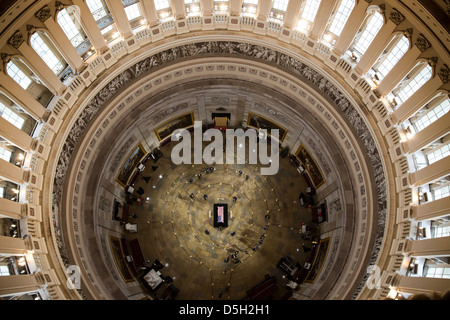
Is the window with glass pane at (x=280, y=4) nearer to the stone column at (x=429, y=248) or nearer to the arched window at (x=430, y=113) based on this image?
the arched window at (x=430, y=113)

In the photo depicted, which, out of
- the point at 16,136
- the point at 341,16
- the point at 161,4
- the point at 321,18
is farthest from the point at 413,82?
the point at 16,136

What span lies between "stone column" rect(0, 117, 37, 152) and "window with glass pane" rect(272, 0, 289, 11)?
62.0ft

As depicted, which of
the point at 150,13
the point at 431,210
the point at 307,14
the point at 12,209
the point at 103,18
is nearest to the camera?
the point at 12,209

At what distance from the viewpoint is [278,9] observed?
73.4 feet

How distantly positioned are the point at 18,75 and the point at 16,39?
2496 mm

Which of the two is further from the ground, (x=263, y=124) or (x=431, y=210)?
(x=263, y=124)

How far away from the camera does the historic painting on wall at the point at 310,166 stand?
29.0 meters

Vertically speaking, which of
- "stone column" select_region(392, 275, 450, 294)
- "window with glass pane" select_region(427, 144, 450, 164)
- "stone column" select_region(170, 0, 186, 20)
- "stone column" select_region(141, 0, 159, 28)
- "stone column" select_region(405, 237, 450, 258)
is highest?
"stone column" select_region(170, 0, 186, 20)

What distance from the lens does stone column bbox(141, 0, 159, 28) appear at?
20.8 meters

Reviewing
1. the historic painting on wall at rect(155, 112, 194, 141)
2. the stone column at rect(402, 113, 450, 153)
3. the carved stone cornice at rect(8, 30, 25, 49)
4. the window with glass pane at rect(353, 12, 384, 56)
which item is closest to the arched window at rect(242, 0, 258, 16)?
the window with glass pane at rect(353, 12, 384, 56)

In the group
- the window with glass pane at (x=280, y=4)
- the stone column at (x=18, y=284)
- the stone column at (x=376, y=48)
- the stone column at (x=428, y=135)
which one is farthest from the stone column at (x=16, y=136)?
the stone column at (x=428, y=135)

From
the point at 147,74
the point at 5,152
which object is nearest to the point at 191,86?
the point at 147,74

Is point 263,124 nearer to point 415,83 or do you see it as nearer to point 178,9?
point 178,9

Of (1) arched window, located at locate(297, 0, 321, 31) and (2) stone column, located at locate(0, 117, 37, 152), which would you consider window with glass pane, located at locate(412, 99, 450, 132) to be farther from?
(2) stone column, located at locate(0, 117, 37, 152)
